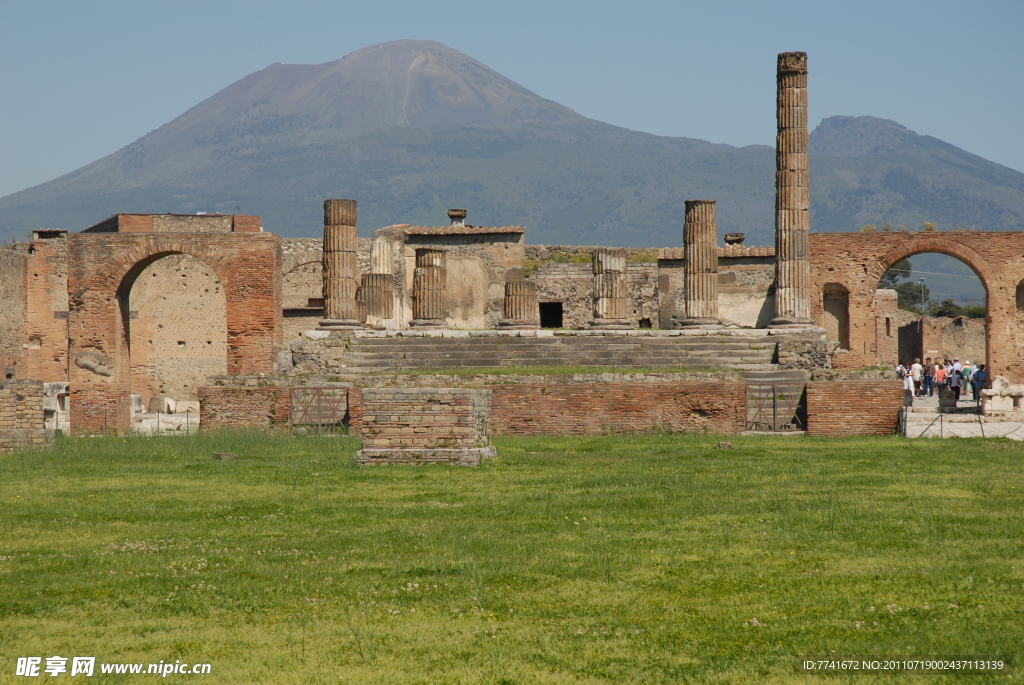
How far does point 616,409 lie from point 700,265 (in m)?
10.8

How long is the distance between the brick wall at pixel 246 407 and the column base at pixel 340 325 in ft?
21.2

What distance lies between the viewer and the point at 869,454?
14109 mm

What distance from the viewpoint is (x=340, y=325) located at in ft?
82.2

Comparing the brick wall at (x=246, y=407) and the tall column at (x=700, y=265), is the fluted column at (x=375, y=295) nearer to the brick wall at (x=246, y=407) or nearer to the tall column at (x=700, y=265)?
the tall column at (x=700, y=265)

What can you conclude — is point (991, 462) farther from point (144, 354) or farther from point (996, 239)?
point (144, 354)

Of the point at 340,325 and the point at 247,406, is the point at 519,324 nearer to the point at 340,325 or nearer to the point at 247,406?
the point at 340,325

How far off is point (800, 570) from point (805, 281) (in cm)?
1937

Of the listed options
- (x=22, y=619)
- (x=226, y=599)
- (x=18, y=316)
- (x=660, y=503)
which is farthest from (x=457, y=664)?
(x=18, y=316)

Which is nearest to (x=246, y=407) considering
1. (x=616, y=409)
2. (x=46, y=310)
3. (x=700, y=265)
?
(x=616, y=409)

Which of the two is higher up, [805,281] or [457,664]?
[805,281]

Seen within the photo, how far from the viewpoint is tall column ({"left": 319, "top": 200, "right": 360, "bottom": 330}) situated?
25938 millimetres

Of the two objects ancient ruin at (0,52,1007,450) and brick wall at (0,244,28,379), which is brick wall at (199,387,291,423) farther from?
brick wall at (0,244,28,379)

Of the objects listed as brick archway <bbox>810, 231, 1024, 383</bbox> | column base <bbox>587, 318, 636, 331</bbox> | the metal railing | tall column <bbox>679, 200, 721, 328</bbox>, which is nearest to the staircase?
column base <bbox>587, 318, 636, 331</bbox>

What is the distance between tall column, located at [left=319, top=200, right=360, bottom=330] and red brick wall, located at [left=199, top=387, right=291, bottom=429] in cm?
720
